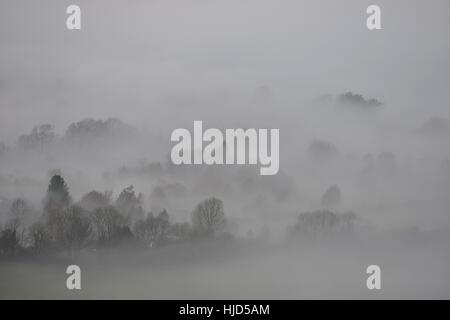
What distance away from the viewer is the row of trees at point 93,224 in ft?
18.2

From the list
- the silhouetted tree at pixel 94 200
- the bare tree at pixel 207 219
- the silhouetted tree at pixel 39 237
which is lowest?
the silhouetted tree at pixel 39 237

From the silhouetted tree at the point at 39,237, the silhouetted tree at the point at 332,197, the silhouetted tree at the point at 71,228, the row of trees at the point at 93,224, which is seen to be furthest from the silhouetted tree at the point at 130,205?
the silhouetted tree at the point at 332,197

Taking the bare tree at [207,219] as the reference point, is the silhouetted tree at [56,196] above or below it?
above

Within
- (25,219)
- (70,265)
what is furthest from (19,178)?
(70,265)

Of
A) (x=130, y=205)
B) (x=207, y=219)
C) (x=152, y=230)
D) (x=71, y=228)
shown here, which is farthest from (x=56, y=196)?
(x=207, y=219)

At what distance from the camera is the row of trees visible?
554 centimetres

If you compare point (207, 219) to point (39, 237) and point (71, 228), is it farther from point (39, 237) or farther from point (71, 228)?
point (39, 237)

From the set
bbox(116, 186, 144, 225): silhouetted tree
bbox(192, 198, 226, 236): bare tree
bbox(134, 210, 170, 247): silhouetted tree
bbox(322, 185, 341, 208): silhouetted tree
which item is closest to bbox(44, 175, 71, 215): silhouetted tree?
bbox(116, 186, 144, 225): silhouetted tree

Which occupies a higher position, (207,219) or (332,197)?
(332,197)

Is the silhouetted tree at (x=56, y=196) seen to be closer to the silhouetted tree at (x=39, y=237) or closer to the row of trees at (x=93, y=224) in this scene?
the row of trees at (x=93, y=224)

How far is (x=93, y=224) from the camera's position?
5578mm

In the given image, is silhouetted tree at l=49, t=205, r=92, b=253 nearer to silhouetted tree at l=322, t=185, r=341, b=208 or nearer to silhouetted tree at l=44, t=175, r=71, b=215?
silhouetted tree at l=44, t=175, r=71, b=215

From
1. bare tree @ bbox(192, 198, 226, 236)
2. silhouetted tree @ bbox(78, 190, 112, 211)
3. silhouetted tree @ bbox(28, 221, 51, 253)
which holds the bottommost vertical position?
silhouetted tree @ bbox(28, 221, 51, 253)

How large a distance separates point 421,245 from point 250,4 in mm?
2136
